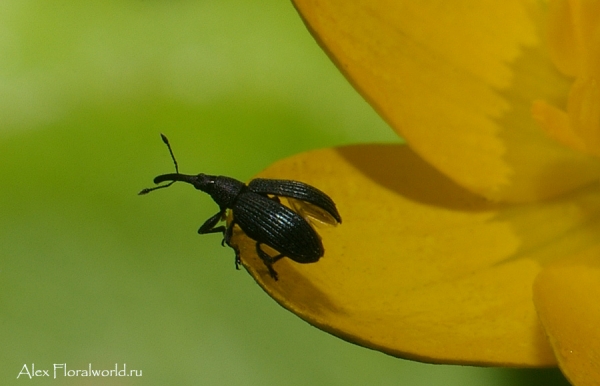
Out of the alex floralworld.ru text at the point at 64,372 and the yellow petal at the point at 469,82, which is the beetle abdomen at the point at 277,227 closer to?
the yellow petal at the point at 469,82

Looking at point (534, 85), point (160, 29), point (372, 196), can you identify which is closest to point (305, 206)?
point (372, 196)

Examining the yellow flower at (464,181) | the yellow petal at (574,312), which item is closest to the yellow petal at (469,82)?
the yellow flower at (464,181)

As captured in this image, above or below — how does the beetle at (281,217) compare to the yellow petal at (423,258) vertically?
above

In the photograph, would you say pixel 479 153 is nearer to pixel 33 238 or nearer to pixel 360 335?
pixel 360 335

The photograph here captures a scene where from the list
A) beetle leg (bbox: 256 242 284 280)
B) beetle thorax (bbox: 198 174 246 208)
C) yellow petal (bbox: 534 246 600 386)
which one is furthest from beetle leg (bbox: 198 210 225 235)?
yellow petal (bbox: 534 246 600 386)

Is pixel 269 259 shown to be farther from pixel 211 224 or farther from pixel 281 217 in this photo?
pixel 211 224
